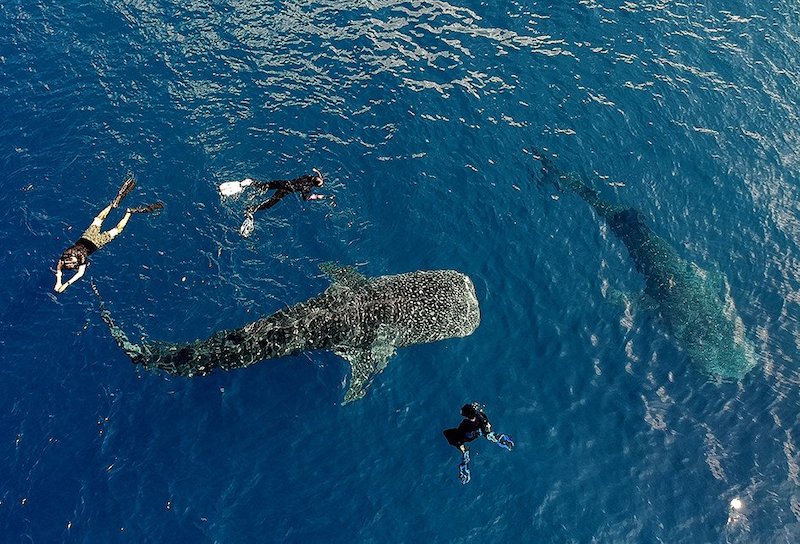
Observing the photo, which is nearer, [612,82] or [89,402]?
[89,402]

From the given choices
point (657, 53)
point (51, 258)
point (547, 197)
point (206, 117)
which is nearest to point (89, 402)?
point (51, 258)

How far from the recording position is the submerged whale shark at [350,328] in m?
18.1

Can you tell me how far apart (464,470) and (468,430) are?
1.46m

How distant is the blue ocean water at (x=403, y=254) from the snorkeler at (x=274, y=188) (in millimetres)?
714

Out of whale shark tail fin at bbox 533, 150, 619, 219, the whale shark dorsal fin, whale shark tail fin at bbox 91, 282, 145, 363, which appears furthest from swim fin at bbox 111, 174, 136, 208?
whale shark tail fin at bbox 533, 150, 619, 219

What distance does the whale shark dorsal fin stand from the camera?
19922mm

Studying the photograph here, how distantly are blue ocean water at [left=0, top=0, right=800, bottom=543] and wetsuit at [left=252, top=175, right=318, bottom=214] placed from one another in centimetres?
108

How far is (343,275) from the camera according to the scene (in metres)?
20.1

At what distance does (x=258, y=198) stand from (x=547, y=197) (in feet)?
37.1

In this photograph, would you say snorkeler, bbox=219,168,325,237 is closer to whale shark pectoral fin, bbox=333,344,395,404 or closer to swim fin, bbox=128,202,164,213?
swim fin, bbox=128,202,164,213

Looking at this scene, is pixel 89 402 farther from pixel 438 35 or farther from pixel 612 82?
pixel 612 82

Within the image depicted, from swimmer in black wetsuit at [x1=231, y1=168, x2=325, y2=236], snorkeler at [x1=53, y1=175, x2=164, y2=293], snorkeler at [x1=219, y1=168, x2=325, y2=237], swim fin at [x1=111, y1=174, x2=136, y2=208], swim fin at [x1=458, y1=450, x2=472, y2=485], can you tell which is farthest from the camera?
swimmer in black wetsuit at [x1=231, y1=168, x2=325, y2=236]

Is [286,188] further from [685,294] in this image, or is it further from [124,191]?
[685,294]

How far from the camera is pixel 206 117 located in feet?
80.3
